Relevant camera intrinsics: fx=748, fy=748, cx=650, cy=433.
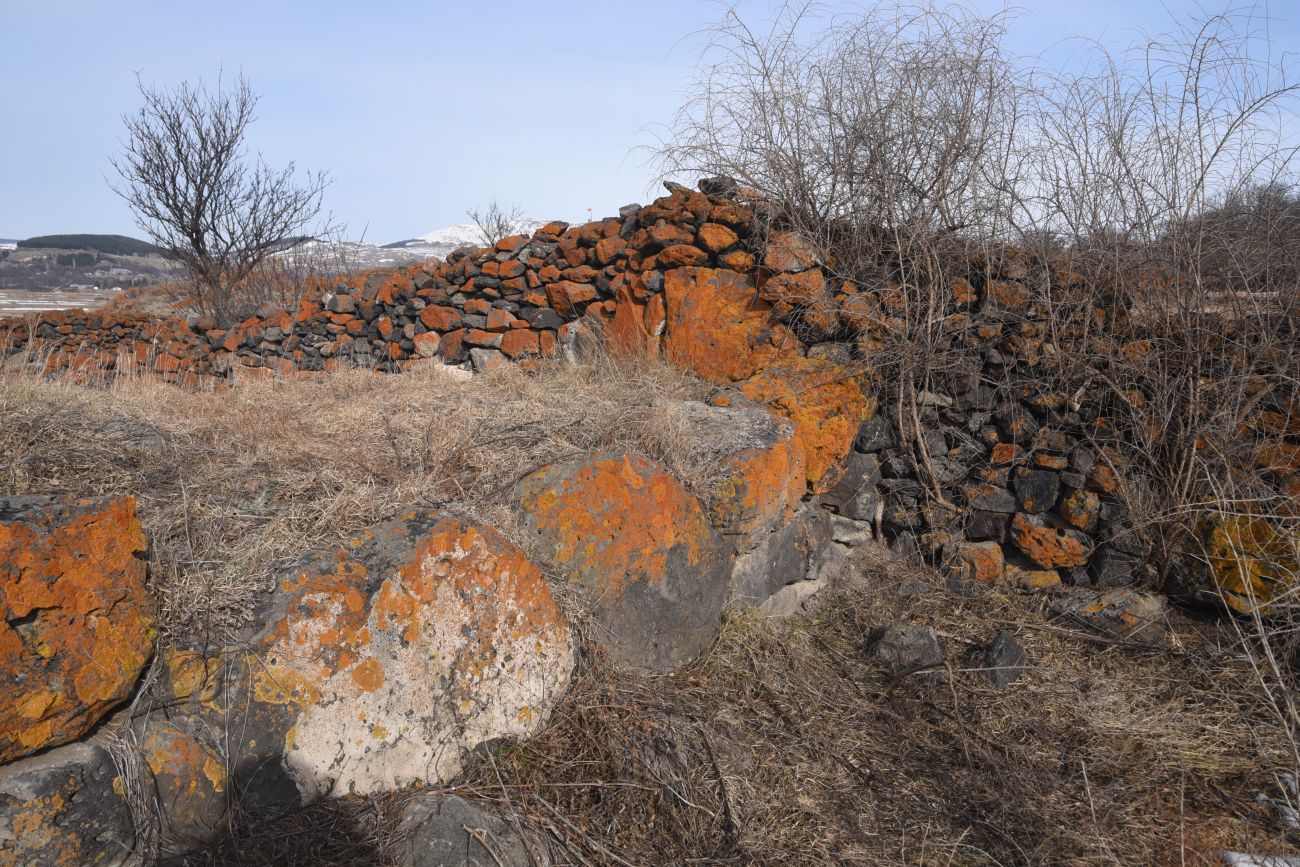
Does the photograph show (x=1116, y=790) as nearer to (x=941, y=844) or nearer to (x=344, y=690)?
(x=941, y=844)

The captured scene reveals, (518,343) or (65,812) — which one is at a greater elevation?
(518,343)

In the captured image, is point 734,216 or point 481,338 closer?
point 734,216

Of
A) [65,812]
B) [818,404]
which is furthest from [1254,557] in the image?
[65,812]

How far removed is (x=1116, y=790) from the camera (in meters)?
2.63

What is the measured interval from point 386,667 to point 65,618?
2.68 feet

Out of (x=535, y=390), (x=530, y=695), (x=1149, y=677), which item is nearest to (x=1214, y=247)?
(x=1149, y=677)

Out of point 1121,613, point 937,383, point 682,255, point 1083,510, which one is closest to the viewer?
point 1121,613

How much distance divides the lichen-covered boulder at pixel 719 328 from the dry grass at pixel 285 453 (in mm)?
222

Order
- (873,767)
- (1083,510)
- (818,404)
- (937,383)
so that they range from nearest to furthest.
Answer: (873,767) → (1083,510) → (818,404) → (937,383)

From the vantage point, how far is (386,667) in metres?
2.29

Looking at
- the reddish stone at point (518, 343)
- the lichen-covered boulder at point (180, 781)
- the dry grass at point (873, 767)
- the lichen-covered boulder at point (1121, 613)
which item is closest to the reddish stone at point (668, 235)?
the reddish stone at point (518, 343)

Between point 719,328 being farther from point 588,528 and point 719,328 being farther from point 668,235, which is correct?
point 588,528

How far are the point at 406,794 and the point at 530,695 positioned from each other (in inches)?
19.4

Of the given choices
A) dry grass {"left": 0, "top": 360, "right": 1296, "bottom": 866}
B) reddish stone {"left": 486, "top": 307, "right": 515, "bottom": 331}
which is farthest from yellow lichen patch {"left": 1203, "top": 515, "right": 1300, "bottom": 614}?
reddish stone {"left": 486, "top": 307, "right": 515, "bottom": 331}
